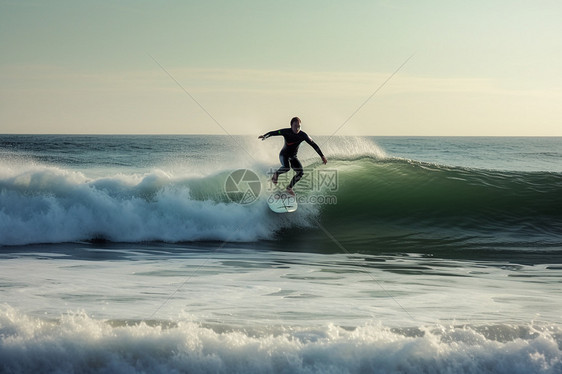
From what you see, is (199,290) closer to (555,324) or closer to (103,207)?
(555,324)

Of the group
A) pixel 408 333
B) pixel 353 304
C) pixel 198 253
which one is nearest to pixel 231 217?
pixel 198 253

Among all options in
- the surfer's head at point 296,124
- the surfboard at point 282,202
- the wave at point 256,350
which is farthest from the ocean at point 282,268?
the surfer's head at point 296,124

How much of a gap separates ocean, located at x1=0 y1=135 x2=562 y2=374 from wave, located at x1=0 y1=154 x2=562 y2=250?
52mm

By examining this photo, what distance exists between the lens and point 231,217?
14102 millimetres

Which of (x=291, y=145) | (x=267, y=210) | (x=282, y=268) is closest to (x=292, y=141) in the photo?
(x=291, y=145)

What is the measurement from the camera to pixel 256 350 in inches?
214

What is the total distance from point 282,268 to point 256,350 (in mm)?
4199

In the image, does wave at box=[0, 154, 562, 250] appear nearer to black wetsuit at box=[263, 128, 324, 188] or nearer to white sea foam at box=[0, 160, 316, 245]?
white sea foam at box=[0, 160, 316, 245]

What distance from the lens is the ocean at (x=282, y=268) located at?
5.44 m

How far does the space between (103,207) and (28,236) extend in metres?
1.88
